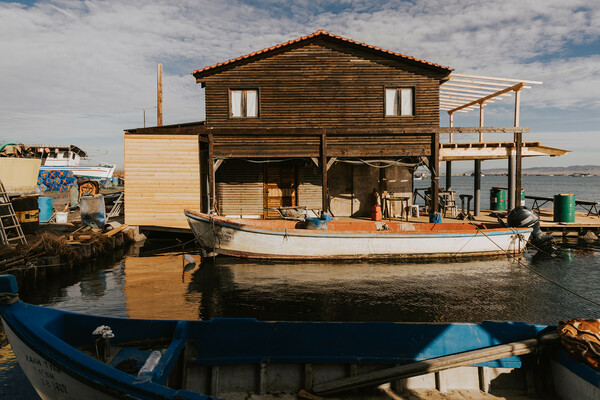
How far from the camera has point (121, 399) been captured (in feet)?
11.7

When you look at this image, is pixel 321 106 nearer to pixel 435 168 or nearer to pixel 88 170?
pixel 435 168

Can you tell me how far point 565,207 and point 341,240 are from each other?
484 inches

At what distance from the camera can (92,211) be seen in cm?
1688

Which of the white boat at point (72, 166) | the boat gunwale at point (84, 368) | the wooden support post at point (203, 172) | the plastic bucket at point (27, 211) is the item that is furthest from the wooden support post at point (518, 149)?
the white boat at point (72, 166)

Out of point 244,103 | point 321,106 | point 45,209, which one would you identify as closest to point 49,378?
point 244,103

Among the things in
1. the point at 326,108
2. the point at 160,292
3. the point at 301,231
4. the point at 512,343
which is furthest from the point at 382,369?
the point at 326,108

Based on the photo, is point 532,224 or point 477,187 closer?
point 532,224

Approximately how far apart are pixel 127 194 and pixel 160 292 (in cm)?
824

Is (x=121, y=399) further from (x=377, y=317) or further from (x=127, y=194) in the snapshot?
(x=127, y=194)

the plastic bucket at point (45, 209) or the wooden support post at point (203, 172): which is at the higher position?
the wooden support post at point (203, 172)

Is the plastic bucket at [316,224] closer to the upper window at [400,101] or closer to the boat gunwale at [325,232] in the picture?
the boat gunwale at [325,232]

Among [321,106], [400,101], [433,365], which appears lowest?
[433,365]

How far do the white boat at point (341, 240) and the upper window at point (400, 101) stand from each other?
687cm

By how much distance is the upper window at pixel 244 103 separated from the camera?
19.0 m
